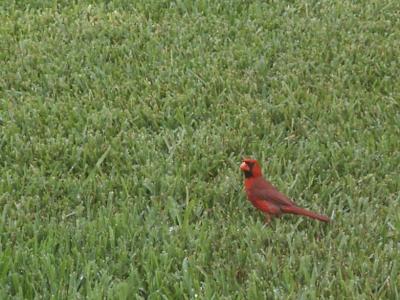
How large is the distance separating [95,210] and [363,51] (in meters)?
2.58

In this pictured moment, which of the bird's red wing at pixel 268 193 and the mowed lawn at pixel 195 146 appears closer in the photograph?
the mowed lawn at pixel 195 146

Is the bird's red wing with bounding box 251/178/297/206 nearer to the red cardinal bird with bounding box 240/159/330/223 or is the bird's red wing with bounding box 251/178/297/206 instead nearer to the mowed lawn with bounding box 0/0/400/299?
the red cardinal bird with bounding box 240/159/330/223

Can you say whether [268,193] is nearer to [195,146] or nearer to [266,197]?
[266,197]

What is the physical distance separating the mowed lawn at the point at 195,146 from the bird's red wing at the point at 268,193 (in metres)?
0.11

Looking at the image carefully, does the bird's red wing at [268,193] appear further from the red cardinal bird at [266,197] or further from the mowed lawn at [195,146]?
the mowed lawn at [195,146]

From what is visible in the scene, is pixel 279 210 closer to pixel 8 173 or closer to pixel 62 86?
pixel 8 173

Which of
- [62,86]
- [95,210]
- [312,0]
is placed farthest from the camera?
[312,0]

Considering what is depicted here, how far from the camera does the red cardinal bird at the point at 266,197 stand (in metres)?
4.18

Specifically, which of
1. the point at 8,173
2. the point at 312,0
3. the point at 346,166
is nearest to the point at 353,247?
the point at 346,166

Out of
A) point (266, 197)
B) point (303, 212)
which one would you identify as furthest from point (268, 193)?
point (303, 212)

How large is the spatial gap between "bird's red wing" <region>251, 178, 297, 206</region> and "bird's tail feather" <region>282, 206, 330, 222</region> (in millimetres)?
23

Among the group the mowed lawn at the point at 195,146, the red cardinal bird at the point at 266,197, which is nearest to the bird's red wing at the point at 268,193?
the red cardinal bird at the point at 266,197

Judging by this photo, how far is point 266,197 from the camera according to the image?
4.20 m

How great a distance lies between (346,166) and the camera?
476cm
